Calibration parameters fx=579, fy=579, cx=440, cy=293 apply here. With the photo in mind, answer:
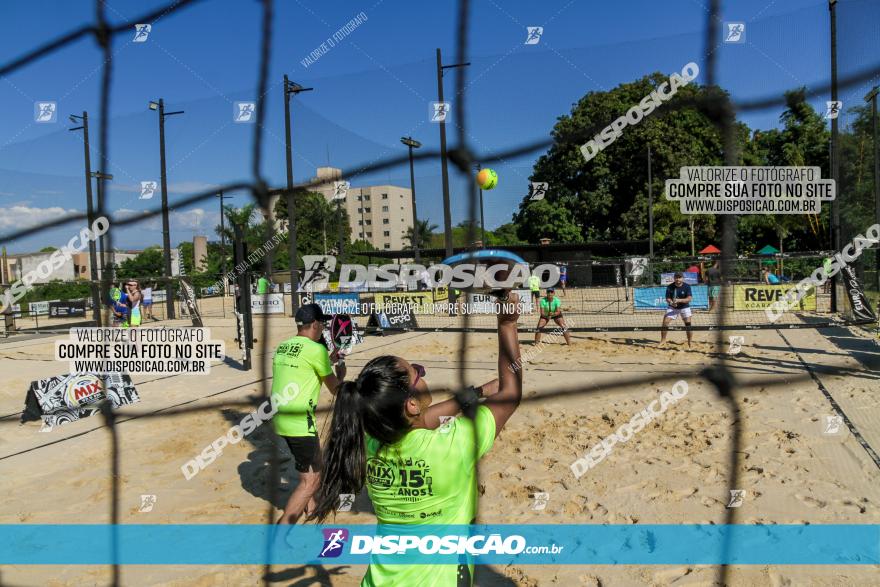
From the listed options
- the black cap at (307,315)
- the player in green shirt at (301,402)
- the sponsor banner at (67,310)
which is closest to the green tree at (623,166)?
the black cap at (307,315)

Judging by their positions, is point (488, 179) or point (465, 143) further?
point (488, 179)

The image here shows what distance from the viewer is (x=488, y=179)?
6.36 meters

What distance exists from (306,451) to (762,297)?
12.7m

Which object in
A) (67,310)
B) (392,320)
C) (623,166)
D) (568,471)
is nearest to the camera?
(568,471)

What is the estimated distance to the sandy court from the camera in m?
2.80

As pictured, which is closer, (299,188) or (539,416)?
(299,188)

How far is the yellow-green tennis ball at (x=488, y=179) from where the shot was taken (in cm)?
632

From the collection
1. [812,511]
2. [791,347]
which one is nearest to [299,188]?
[812,511]

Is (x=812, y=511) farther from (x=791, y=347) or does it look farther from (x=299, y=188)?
(x=791, y=347)

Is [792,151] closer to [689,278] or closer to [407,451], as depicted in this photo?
[689,278]

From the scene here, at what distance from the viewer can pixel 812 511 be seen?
311cm

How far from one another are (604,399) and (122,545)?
4.27 m

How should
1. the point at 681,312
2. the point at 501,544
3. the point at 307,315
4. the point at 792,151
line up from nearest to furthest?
the point at 501,544 < the point at 307,315 < the point at 681,312 < the point at 792,151

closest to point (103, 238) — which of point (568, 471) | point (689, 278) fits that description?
point (568, 471)
